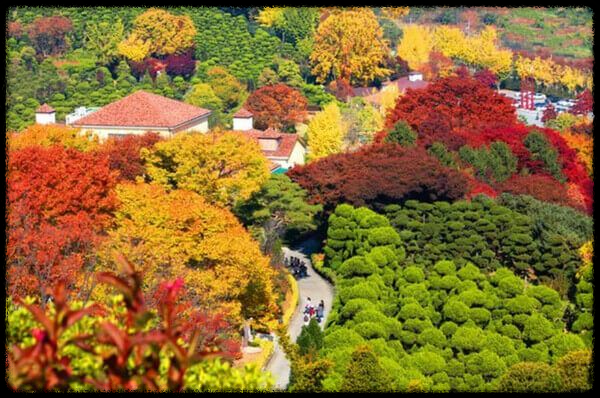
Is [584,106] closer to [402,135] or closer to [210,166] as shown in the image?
[402,135]

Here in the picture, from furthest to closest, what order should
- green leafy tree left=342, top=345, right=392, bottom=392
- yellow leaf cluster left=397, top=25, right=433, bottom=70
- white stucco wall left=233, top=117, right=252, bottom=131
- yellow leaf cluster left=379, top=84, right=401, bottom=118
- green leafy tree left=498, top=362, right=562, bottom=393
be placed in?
yellow leaf cluster left=397, top=25, right=433, bottom=70 < yellow leaf cluster left=379, top=84, right=401, bottom=118 < white stucco wall left=233, top=117, right=252, bottom=131 < green leafy tree left=498, top=362, right=562, bottom=393 < green leafy tree left=342, top=345, right=392, bottom=392

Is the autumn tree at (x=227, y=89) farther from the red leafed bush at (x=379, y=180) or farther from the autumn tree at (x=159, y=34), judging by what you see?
the red leafed bush at (x=379, y=180)

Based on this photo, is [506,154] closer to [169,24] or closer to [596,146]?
[596,146]

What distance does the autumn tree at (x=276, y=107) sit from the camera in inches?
1811

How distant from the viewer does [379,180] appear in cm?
2809

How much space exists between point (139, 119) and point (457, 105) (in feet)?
35.4

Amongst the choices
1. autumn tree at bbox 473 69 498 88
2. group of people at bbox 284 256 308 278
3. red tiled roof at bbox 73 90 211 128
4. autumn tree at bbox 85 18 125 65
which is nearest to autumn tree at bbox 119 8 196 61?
autumn tree at bbox 85 18 125 65

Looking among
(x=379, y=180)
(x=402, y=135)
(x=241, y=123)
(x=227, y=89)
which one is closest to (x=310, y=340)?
(x=379, y=180)

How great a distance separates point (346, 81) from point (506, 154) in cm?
2874

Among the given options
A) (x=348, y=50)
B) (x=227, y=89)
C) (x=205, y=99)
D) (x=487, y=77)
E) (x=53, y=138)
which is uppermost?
(x=53, y=138)

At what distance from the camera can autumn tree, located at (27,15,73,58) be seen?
6031 centimetres

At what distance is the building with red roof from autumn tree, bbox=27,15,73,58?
23.6 m

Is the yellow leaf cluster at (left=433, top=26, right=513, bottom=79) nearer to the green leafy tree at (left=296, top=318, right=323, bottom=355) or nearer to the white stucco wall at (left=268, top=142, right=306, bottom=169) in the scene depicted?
the white stucco wall at (left=268, top=142, right=306, bottom=169)

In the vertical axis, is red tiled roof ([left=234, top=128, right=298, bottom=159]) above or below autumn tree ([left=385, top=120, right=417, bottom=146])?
below
